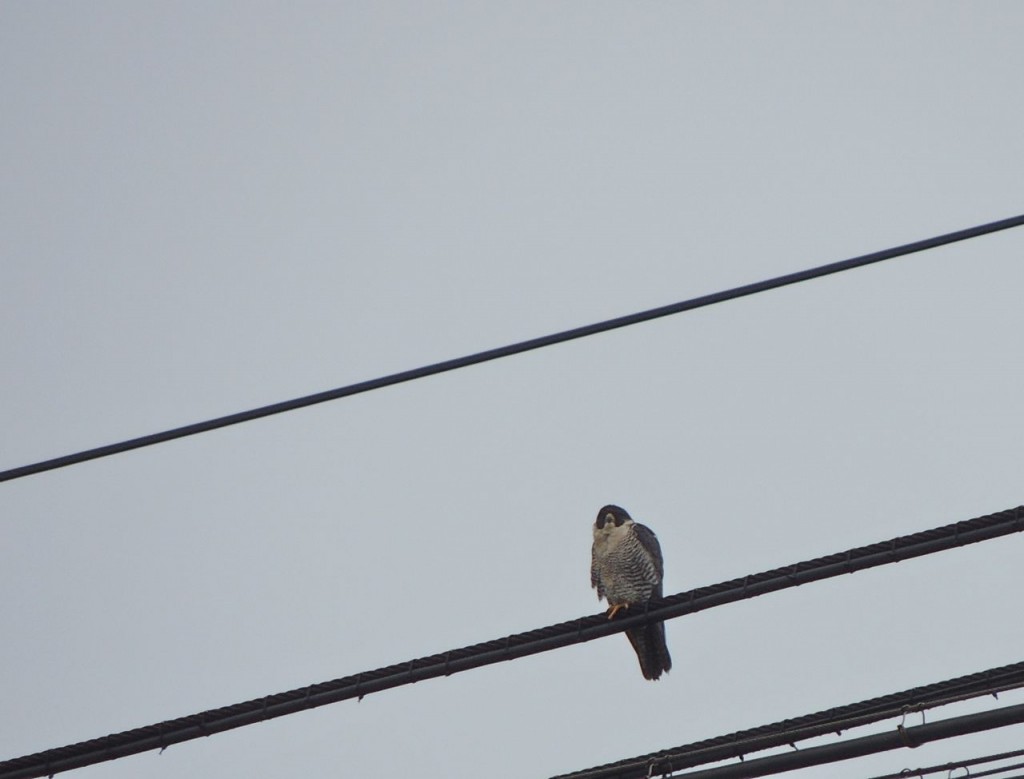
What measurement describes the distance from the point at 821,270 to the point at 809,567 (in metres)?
1.12

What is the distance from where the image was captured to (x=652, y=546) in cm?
1112

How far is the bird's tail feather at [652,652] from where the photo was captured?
33.9 ft

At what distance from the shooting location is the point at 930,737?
5.32m

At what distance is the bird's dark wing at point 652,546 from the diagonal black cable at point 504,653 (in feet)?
16.0

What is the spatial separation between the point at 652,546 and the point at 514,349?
20.0 ft

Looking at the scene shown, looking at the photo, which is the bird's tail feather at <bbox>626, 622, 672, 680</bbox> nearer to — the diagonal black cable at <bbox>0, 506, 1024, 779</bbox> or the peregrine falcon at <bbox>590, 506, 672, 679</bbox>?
the peregrine falcon at <bbox>590, 506, 672, 679</bbox>

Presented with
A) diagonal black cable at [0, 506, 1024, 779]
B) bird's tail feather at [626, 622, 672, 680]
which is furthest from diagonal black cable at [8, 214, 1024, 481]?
bird's tail feather at [626, 622, 672, 680]

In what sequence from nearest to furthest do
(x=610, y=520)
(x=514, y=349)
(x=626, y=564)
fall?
1. (x=514, y=349)
2. (x=626, y=564)
3. (x=610, y=520)

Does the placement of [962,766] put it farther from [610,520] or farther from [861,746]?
[610,520]

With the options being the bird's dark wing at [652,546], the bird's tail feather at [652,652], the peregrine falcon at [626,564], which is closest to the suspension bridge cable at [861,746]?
the bird's tail feather at [652,652]

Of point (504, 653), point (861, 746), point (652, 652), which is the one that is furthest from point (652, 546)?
point (861, 746)

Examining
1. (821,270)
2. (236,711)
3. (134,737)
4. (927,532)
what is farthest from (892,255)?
(134,737)

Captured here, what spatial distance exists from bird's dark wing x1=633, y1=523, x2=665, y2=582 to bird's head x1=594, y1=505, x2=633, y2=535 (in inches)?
5.3

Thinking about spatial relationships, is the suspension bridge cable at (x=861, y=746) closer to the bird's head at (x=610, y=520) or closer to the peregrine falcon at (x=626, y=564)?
the peregrine falcon at (x=626, y=564)
